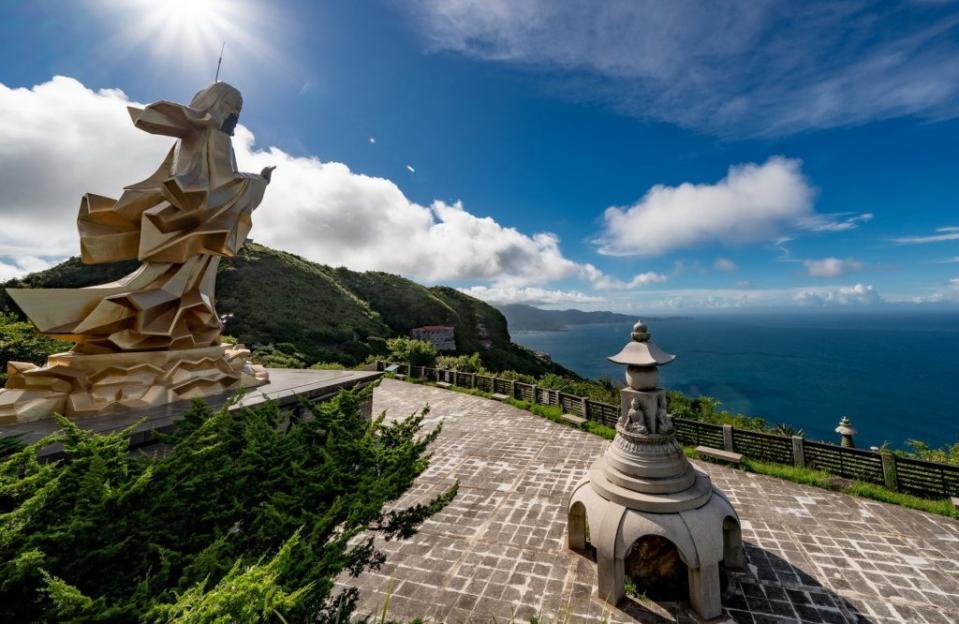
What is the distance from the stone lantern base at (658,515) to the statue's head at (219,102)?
1070 centimetres

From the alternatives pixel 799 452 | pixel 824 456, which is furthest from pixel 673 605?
pixel 824 456

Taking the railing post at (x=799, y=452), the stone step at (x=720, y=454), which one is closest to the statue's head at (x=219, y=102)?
the stone step at (x=720, y=454)

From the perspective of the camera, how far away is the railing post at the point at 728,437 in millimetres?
10453

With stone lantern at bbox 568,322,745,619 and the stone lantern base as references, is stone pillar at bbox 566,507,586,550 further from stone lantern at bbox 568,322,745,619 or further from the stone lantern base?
the stone lantern base

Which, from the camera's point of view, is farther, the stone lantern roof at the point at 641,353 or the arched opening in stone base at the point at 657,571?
the stone lantern roof at the point at 641,353

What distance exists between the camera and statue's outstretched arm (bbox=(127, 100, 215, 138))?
792 centimetres

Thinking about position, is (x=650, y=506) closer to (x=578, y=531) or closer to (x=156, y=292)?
(x=578, y=531)

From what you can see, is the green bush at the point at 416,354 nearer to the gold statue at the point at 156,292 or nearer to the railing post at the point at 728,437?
the gold statue at the point at 156,292

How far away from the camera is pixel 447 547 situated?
6789mm

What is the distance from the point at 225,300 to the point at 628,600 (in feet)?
154

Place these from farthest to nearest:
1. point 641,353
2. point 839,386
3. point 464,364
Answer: point 839,386 → point 464,364 → point 641,353

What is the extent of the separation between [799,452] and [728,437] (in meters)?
1.51

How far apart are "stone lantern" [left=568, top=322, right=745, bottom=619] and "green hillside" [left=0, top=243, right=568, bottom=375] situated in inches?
1292

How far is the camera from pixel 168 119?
816 centimetres
